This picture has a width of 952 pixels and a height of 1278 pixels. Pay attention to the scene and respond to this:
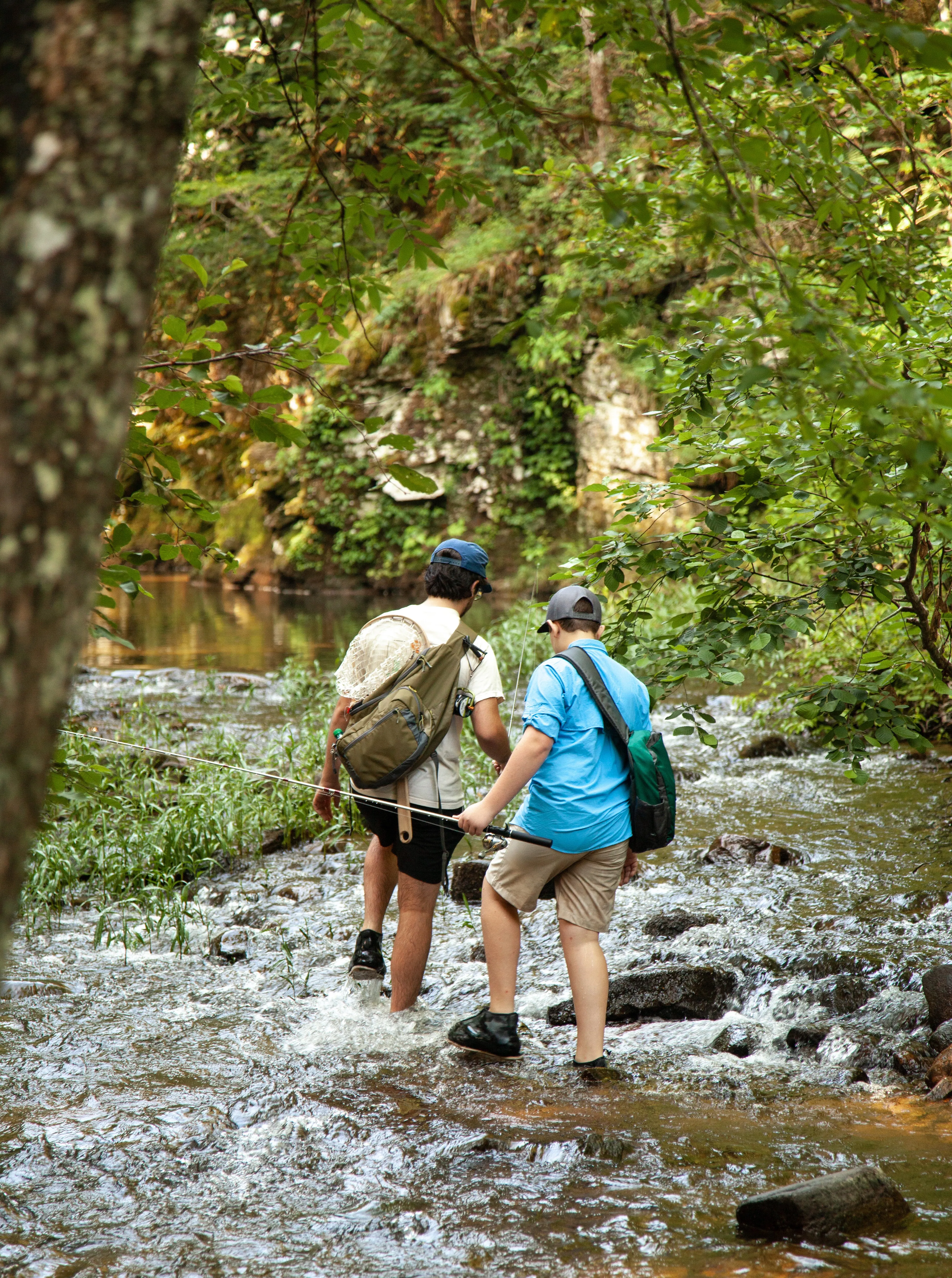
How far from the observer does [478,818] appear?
13.0 ft

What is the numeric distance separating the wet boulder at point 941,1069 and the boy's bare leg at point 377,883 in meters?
2.47

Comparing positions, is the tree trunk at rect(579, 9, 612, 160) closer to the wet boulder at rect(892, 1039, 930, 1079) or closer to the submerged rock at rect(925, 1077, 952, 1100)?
the wet boulder at rect(892, 1039, 930, 1079)

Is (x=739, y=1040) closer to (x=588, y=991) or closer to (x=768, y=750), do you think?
(x=588, y=991)

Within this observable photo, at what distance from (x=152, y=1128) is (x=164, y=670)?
12011 mm

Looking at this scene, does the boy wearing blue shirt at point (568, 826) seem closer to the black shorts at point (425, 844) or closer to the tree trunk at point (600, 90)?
the black shorts at point (425, 844)

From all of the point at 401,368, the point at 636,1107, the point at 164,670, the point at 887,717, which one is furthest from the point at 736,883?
the point at 401,368

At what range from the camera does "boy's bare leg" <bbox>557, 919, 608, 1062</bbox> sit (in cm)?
403

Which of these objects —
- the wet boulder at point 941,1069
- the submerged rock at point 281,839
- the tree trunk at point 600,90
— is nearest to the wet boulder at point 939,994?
the wet boulder at point 941,1069

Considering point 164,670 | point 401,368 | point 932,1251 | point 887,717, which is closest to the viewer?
point 932,1251

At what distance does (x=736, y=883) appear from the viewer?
6293 mm

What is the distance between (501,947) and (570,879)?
404 millimetres

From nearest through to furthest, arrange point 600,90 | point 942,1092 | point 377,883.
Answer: point 942,1092 < point 377,883 < point 600,90

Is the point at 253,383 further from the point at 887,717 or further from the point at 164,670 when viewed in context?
the point at 887,717

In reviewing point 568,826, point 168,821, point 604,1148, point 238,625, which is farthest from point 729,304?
point 238,625
